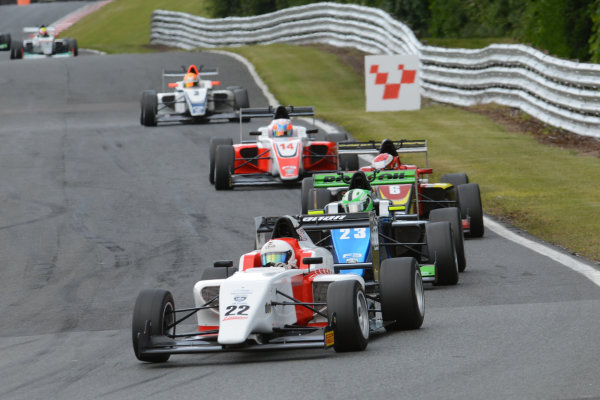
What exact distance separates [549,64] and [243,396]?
19766mm

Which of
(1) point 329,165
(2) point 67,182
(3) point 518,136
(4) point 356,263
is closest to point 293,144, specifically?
(1) point 329,165

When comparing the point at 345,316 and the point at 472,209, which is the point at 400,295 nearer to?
the point at 345,316

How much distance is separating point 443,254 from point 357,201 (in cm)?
110

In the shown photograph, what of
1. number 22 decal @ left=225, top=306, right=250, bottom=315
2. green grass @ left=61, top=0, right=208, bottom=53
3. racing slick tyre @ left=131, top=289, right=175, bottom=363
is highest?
green grass @ left=61, top=0, right=208, bottom=53

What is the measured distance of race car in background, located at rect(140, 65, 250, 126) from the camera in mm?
29234

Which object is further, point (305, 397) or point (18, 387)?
point (18, 387)

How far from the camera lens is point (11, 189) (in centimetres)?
2117

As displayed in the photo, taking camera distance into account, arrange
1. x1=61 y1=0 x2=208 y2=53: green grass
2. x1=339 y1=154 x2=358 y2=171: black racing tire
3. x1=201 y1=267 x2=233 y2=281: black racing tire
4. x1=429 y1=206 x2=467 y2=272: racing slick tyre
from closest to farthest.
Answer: x1=201 y1=267 x2=233 y2=281: black racing tire, x1=429 y1=206 x2=467 y2=272: racing slick tyre, x1=339 y1=154 x2=358 y2=171: black racing tire, x1=61 y1=0 x2=208 y2=53: green grass

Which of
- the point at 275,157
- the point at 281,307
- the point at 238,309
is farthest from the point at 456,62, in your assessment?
the point at 238,309

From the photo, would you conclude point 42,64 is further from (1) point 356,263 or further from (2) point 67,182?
(1) point 356,263

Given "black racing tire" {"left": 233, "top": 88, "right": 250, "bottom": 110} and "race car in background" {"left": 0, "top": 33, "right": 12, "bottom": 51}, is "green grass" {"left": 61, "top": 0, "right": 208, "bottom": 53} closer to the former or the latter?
"race car in background" {"left": 0, "top": 33, "right": 12, "bottom": 51}

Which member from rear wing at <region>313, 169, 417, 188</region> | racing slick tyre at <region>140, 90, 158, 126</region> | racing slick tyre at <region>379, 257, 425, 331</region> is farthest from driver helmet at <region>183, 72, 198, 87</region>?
racing slick tyre at <region>379, 257, 425, 331</region>

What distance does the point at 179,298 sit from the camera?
13.0 metres

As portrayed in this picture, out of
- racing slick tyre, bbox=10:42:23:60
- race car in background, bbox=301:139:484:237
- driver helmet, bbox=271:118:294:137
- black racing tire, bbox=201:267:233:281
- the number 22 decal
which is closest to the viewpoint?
the number 22 decal
